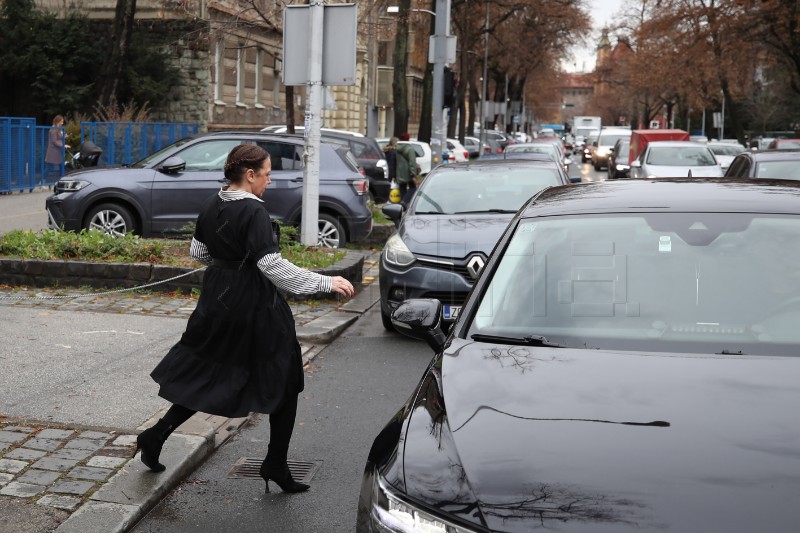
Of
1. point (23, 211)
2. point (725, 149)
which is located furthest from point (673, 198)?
point (725, 149)

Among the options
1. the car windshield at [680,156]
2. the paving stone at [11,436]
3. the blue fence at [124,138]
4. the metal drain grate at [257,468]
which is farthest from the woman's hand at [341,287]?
the blue fence at [124,138]

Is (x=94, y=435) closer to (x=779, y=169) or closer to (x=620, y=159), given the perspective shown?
(x=779, y=169)

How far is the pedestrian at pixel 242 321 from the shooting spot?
5.15 m

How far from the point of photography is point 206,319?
525 cm

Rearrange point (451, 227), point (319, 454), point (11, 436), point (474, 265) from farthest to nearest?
point (451, 227)
point (474, 265)
point (319, 454)
point (11, 436)

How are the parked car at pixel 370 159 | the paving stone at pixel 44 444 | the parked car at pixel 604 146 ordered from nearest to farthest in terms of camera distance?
the paving stone at pixel 44 444, the parked car at pixel 370 159, the parked car at pixel 604 146

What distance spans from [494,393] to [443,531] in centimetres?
72

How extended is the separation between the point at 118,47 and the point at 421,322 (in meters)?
30.4

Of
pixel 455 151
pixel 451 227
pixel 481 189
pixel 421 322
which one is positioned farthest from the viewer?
pixel 455 151

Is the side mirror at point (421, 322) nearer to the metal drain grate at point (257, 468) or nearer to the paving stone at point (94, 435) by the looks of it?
the metal drain grate at point (257, 468)

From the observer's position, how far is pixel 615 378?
369 centimetres

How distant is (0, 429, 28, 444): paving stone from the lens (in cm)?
597

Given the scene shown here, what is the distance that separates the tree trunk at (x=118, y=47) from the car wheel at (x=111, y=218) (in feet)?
61.1

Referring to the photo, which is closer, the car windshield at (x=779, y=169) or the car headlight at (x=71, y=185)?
the car windshield at (x=779, y=169)
